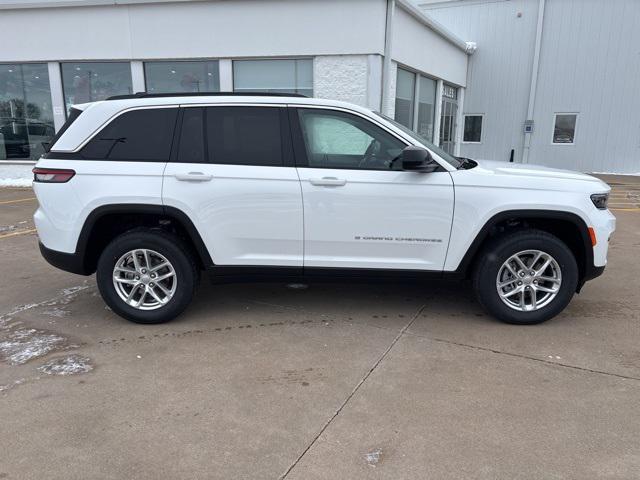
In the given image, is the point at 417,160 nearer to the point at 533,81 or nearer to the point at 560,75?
the point at 533,81

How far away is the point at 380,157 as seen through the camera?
4.12 meters

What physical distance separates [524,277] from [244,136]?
263 cm

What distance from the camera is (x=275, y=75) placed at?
1164cm

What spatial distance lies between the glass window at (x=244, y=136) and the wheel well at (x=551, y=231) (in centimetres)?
187

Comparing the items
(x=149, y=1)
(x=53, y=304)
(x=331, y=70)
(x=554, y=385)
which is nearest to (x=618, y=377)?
(x=554, y=385)

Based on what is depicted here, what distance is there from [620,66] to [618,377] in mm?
17817

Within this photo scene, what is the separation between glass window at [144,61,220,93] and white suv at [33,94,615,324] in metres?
8.24

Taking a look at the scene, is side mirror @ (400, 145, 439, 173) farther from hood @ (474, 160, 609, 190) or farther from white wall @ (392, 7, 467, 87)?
white wall @ (392, 7, 467, 87)

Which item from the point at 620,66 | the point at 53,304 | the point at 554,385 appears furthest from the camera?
the point at 620,66

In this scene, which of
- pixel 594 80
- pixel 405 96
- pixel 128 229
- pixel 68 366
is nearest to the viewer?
pixel 68 366

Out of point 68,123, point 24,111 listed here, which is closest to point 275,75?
point 24,111

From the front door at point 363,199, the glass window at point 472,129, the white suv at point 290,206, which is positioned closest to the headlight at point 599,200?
the white suv at point 290,206

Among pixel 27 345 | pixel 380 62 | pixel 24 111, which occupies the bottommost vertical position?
pixel 27 345

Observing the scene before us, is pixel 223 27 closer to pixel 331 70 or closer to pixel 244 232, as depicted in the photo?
pixel 331 70
